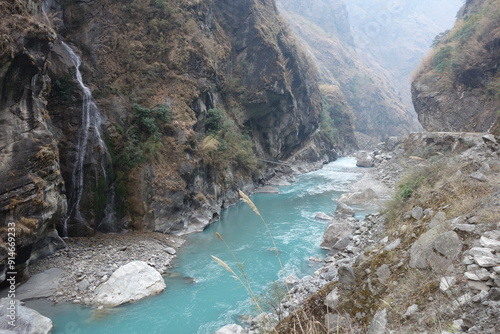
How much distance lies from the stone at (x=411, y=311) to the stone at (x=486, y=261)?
71 cm

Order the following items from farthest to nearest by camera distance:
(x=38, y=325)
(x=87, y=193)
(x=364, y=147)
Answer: (x=364, y=147) < (x=87, y=193) < (x=38, y=325)

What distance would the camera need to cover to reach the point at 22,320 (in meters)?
6.32

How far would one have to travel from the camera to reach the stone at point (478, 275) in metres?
2.56

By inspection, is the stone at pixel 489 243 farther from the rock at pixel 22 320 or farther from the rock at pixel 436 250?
the rock at pixel 22 320

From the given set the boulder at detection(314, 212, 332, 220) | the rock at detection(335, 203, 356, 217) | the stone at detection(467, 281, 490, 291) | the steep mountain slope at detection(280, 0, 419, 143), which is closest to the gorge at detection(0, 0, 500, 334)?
the stone at detection(467, 281, 490, 291)

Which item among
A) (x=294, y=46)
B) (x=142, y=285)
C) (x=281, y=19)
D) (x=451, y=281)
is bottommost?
(x=142, y=285)

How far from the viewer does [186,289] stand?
8.88 meters

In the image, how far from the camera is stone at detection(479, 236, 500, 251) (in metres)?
2.92


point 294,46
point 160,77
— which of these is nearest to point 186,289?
point 160,77

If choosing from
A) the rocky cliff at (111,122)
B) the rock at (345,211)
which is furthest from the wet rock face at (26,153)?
the rock at (345,211)

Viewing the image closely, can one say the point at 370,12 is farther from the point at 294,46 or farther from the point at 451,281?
A: the point at 451,281

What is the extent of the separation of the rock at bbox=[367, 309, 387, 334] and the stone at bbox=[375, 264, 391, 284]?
0.63 metres

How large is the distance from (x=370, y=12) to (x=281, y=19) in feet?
527

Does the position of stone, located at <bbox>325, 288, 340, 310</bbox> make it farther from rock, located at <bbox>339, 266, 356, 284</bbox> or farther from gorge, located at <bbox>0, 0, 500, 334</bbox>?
rock, located at <bbox>339, 266, 356, 284</bbox>
